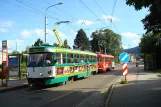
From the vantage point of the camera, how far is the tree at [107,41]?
122 meters

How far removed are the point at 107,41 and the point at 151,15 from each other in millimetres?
111548

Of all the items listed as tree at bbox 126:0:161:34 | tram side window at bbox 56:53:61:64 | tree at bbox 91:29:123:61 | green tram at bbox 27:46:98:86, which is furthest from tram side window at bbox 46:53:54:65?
tree at bbox 91:29:123:61

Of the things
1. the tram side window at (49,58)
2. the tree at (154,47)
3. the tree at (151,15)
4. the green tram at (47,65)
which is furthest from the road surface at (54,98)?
the tree at (154,47)

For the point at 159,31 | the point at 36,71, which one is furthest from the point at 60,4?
the point at 159,31

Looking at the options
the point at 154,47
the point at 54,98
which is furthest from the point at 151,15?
the point at 154,47

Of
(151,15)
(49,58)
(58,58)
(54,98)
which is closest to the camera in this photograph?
(151,15)

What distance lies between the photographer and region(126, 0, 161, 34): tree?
7453 mm

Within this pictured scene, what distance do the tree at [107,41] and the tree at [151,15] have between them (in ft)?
350

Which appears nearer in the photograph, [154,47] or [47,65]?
[47,65]

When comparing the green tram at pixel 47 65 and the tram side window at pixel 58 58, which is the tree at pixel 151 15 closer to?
the green tram at pixel 47 65

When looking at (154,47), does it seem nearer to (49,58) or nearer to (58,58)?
(58,58)

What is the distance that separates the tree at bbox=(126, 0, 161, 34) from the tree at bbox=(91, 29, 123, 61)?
106569 millimetres

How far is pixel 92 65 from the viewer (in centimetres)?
3484

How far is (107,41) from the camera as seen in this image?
12319cm
